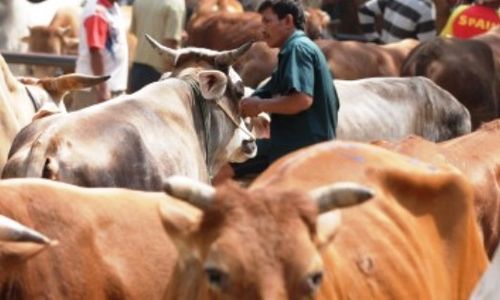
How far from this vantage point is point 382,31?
71.2ft

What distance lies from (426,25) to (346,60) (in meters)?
2.87

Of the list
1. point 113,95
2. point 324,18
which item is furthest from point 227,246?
point 324,18

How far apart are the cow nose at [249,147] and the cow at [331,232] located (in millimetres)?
3424

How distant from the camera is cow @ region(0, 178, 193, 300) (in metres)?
7.58

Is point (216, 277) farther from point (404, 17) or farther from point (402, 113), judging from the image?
point (404, 17)

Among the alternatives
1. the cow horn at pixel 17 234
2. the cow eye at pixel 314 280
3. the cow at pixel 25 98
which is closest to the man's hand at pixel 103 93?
the cow at pixel 25 98

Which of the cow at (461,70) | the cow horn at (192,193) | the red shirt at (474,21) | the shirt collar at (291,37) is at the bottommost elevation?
the red shirt at (474,21)

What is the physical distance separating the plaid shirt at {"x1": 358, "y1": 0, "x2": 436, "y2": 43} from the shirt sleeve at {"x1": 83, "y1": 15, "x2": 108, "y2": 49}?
5297 mm

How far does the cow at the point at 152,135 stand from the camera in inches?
396

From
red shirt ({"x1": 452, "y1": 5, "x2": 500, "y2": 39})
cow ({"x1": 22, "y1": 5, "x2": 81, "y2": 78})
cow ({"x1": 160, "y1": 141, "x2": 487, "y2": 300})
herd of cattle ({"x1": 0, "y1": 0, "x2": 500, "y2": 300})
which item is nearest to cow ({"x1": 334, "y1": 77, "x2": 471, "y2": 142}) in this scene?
herd of cattle ({"x1": 0, "y1": 0, "x2": 500, "y2": 300})

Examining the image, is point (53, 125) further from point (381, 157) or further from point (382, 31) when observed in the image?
point (382, 31)

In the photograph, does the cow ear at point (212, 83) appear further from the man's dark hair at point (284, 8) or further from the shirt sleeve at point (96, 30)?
the shirt sleeve at point (96, 30)

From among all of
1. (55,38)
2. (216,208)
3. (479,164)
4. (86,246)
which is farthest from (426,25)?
(216,208)

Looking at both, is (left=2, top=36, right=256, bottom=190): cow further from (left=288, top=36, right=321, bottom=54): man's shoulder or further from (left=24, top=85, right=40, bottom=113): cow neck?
(left=24, top=85, right=40, bottom=113): cow neck
